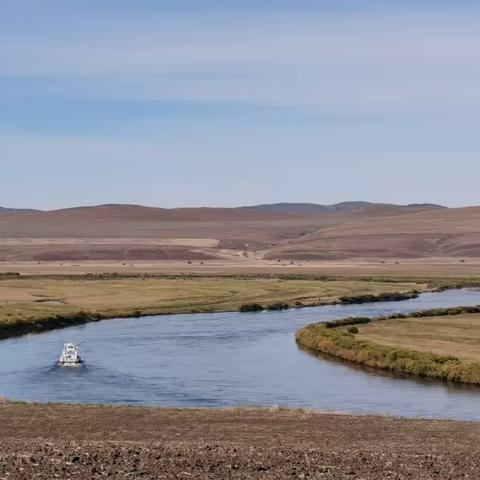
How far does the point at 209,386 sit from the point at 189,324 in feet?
104

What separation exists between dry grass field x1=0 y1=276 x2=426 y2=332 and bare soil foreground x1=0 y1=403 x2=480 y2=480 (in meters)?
41.2

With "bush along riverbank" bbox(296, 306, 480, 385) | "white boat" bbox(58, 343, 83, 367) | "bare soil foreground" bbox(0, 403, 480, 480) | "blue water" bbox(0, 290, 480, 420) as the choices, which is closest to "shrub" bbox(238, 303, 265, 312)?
"blue water" bbox(0, 290, 480, 420)

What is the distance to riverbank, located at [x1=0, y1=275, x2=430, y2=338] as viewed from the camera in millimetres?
79500

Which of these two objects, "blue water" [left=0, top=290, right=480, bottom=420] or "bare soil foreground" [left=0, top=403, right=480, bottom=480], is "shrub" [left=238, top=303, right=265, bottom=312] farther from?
"bare soil foreground" [left=0, top=403, right=480, bottom=480]

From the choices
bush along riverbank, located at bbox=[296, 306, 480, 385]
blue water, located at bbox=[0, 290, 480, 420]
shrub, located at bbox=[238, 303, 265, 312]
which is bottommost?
blue water, located at bbox=[0, 290, 480, 420]

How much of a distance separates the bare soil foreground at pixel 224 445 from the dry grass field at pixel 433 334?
70.3 feet

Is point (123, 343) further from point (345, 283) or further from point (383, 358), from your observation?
point (345, 283)

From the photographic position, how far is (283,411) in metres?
33.3

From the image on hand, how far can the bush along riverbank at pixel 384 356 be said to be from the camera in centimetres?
4662

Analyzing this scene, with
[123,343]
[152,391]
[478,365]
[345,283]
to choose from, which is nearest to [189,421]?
[152,391]

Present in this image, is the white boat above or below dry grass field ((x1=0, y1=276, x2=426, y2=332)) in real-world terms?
below

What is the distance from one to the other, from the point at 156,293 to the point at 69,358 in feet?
168

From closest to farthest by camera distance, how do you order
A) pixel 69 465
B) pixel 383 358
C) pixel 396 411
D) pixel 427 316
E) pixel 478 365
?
pixel 69 465, pixel 396 411, pixel 478 365, pixel 383 358, pixel 427 316

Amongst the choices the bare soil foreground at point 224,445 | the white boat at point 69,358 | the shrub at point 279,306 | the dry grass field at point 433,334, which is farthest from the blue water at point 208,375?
the shrub at point 279,306
